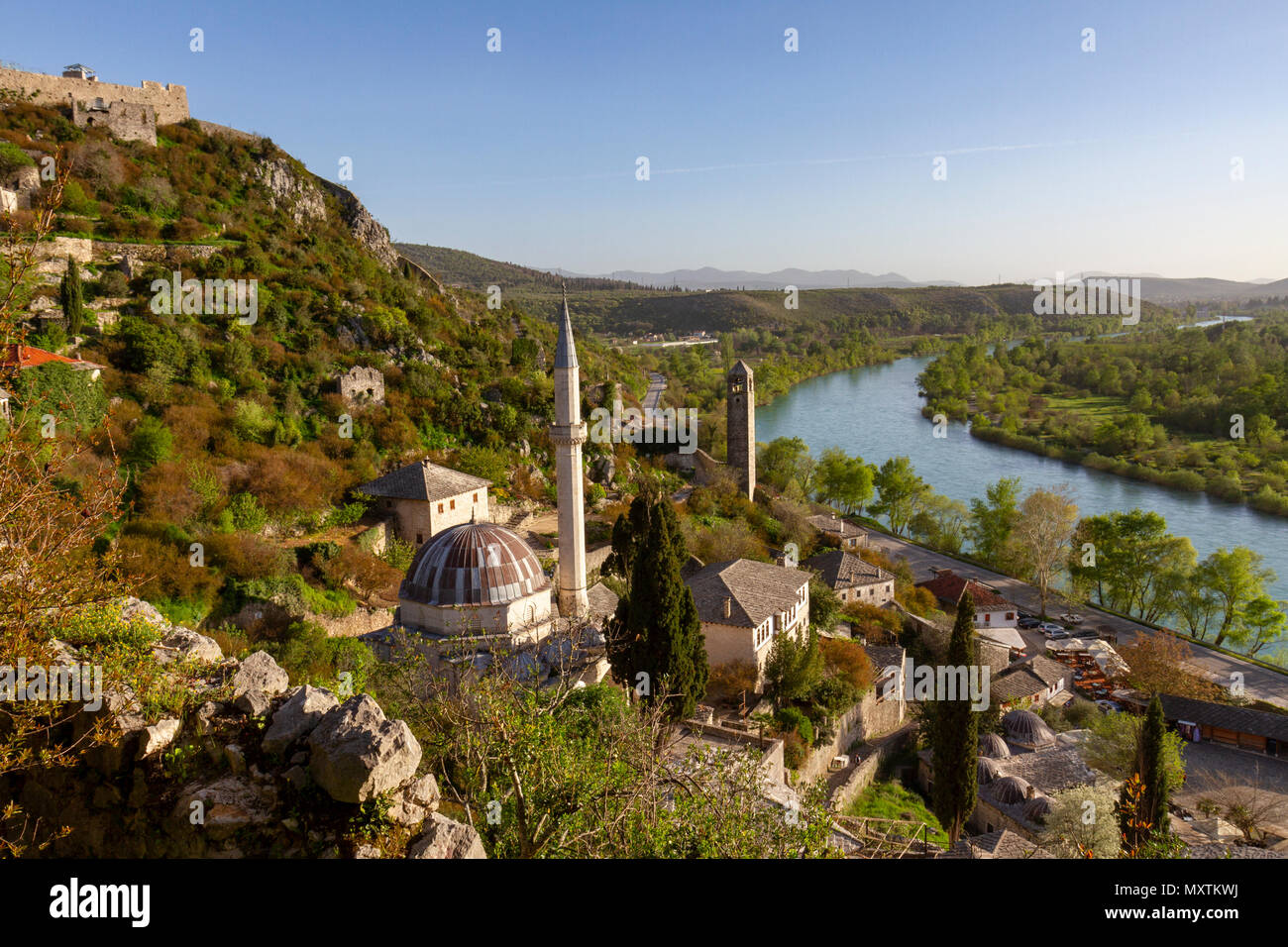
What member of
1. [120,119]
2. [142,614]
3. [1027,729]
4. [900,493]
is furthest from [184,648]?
[900,493]

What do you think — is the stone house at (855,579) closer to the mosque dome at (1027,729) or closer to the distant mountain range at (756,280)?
the mosque dome at (1027,729)

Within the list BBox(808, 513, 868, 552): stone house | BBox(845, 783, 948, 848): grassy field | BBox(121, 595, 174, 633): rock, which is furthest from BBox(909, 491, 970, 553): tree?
BBox(121, 595, 174, 633): rock

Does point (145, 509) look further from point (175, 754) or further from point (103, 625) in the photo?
point (175, 754)

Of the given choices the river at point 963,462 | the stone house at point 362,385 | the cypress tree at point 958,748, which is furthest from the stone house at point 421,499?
the river at point 963,462

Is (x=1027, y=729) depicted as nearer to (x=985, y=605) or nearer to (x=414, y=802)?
(x=985, y=605)

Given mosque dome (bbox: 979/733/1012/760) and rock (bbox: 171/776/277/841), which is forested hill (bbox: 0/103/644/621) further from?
mosque dome (bbox: 979/733/1012/760)
